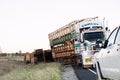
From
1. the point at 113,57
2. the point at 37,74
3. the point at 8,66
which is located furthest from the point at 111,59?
the point at 8,66

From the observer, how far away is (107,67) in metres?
10.8

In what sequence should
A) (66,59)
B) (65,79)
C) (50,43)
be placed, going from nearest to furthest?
(65,79), (66,59), (50,43)

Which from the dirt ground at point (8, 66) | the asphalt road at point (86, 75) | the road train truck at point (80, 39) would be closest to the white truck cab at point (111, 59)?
the asphalt road at point (86, 75)

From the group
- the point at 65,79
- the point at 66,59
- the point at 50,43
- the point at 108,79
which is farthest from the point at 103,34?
the point at 108,79

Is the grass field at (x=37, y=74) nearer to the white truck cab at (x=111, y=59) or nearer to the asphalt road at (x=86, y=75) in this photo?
the asphalt road at (x=86, y=75)

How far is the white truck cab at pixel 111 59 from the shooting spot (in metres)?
9.62

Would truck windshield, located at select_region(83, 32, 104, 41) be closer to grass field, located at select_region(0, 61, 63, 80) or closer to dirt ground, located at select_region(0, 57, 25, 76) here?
grass field, located at select_region(0, 61, 63, 80)

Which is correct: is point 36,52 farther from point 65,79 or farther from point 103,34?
point 65,79

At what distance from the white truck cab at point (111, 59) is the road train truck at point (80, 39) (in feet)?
50.4

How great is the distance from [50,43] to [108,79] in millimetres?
35344

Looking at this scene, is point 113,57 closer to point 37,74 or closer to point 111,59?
point 111,59

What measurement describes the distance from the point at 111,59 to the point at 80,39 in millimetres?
22414

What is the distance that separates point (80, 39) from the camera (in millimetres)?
32469

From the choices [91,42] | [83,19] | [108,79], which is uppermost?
[83,19]
